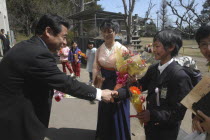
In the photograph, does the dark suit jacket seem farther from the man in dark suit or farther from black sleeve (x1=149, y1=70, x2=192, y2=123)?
black sleeve (x1=149, y1=70, x2=192, y2=123)

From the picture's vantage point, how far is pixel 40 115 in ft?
5.50

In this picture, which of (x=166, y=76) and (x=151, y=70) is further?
(x=151, y=70)

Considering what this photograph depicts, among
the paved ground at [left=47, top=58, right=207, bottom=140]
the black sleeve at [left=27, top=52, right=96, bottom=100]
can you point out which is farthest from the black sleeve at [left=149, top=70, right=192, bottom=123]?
the paved ground at [left=47, top=58, right=207, bottom=140]

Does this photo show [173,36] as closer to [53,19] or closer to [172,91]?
[172,91]

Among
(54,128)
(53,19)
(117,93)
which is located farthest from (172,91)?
(54,128)

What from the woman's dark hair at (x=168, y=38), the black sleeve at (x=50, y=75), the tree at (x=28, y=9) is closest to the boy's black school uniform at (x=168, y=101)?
the woman's dark hair at (x=168, y=38)

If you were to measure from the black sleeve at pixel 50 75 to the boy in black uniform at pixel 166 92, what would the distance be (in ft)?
2.26

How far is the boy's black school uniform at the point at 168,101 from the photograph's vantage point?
5.06ft

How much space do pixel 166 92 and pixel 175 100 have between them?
0.33 feet

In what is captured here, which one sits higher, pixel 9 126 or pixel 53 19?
pixel 53 19

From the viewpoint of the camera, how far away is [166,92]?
1.60 metres

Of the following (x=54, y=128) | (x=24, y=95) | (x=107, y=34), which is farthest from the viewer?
(x=54, y=128)

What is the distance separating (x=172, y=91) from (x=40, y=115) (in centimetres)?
123

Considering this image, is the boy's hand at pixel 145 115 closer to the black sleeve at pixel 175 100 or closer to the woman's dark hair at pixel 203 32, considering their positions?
the black sleeve at pixel 175 100
